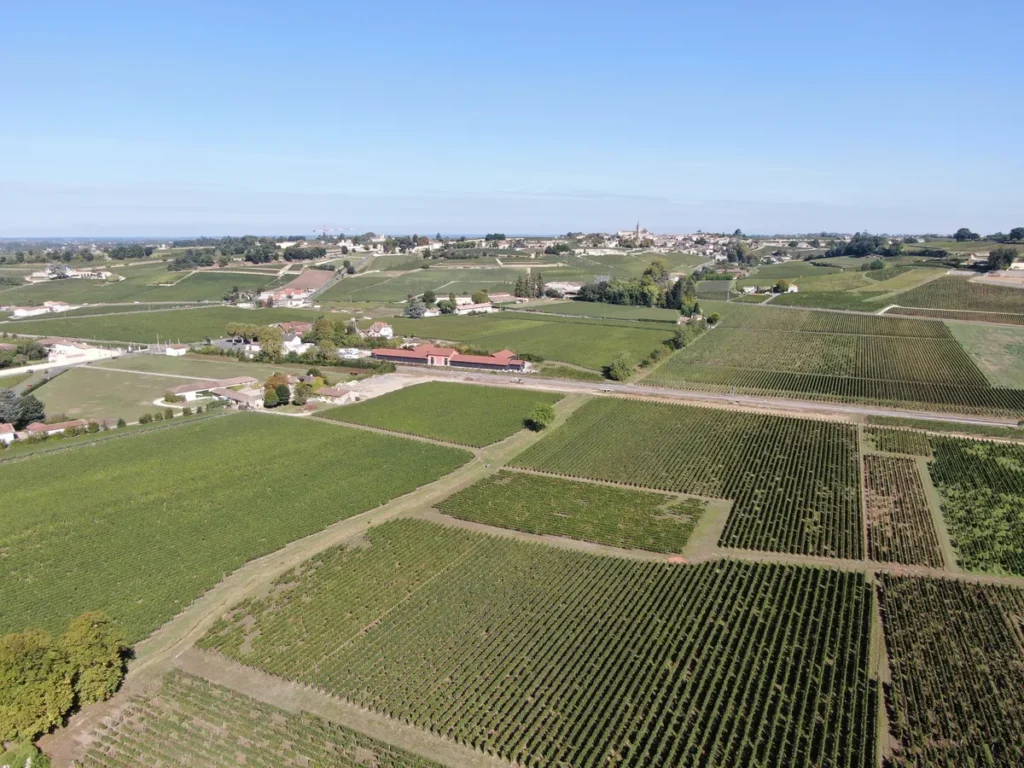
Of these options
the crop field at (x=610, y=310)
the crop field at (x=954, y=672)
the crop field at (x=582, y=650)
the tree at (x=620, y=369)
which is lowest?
the crop field at (x=582, y=650)

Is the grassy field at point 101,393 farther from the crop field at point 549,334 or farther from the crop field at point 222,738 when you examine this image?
the crop field at point 222,738

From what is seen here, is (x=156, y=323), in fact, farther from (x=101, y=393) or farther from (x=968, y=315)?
(x=968, y=315)

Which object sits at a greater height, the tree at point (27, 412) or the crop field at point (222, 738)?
the tree at point (27, 412)

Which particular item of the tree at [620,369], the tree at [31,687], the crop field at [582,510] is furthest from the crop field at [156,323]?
the tree at [31,687]

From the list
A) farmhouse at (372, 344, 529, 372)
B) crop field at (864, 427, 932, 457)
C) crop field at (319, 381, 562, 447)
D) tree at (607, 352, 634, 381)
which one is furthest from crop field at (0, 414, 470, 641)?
crop field at (864, 427, 932, 457)

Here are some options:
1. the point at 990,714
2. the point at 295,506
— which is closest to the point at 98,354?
the point at 295,506
